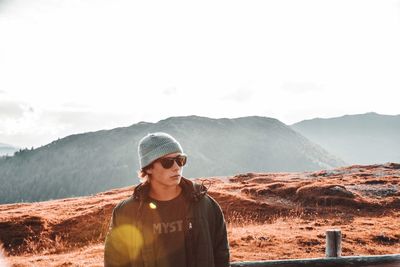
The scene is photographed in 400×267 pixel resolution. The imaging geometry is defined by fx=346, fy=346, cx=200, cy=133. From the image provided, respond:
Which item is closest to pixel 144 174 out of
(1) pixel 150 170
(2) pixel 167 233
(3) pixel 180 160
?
(1) pixel 150 170

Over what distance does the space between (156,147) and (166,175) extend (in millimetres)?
307

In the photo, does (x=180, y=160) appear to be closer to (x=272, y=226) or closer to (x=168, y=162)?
(x=168, y=162)

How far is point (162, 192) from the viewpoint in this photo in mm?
3611

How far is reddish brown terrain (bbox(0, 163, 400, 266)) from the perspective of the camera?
13.0 m

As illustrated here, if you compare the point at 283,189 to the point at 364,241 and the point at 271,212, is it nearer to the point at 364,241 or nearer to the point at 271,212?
the point at 271,212

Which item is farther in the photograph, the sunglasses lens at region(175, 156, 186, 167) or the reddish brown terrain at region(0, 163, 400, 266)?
the reddish brown terrain at region(0, 163, 400, 266)

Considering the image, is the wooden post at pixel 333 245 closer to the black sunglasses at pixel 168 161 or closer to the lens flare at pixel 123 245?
the black sunglasses at pixel 168 161

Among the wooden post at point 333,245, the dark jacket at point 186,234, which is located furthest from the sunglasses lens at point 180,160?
the wooden post at point 333,245

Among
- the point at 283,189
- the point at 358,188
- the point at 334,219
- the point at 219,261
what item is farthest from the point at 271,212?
the point at 219,261

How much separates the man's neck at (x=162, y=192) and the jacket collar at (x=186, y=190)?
0.19 feet

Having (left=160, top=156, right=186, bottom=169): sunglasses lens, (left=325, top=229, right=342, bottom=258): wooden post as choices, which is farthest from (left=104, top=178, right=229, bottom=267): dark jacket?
(left=325, top=229, right=342, bottom=258): wooden post

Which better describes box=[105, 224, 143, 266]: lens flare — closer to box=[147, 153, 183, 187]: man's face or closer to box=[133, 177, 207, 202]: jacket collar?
box=[133, 177, 207, 202]: jacket collar

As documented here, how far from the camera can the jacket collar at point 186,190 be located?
11.5 feet

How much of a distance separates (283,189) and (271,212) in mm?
6749
